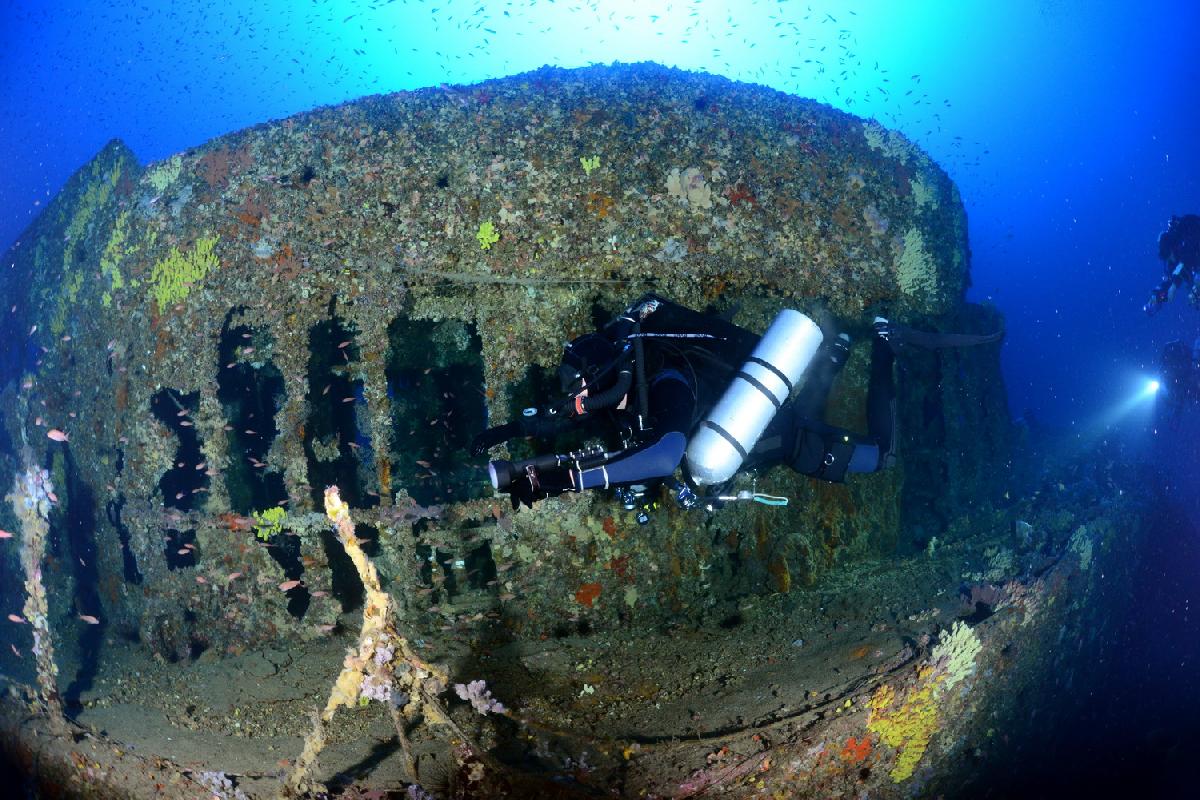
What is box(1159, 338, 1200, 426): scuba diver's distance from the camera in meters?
10.8

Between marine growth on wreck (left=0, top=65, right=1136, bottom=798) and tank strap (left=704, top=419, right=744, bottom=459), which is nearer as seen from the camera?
tank strap (left=704, top=419, right=744, bottom=459)

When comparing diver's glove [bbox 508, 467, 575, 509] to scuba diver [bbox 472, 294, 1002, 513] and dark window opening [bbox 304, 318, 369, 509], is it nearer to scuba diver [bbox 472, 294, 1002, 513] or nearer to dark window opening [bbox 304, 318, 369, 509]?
scuba diver [bbox 472, 294, 1002, 513]

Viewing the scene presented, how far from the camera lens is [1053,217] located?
97.6 meters

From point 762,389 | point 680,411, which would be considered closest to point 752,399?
point 762,389

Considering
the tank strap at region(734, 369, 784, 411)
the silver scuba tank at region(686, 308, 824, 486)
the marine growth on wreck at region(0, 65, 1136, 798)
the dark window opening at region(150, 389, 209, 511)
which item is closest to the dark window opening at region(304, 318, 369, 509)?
the marine growth on wreck at region(0, 65, 1136, 798)

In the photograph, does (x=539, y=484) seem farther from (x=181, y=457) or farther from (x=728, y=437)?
(x=181, y=457)

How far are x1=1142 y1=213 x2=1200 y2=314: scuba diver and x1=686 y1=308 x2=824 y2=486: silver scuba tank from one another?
375 inches

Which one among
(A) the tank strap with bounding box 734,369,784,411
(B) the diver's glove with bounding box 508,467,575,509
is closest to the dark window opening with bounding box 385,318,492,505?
(B) the diver's glove with bounding box 508,467,575,509

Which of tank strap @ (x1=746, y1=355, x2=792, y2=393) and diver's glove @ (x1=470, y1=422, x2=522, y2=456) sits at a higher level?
tank strap @ (x1=746, y1=355, x2=792, y2=393)

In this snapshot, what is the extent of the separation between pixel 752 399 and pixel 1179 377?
1298 cm

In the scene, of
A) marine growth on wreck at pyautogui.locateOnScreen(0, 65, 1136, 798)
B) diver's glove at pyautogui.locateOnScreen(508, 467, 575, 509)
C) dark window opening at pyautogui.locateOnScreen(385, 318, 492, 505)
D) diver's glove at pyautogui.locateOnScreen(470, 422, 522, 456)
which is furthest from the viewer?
dark window opening at pyautogui.locateOnScreen(385, 318, 492, 505)

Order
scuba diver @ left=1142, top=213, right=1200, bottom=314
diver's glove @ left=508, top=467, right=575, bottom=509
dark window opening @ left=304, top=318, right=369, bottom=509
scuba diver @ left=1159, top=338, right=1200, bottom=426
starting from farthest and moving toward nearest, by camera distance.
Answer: scuba diver @ left=1159, top=338, right=1200, bottom=426, scuba diver @ left=1142, top=213, right=1200, bottom=314, dark window opening @ left=304, top=318, right=369, bottom=509, diver's glove @ left=508, top=467, right=575, bottom=509

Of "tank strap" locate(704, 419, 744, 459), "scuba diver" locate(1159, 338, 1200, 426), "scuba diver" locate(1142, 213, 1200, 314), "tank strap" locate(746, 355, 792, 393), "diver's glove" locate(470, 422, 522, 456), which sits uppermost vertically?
"scuba diver" locate(1142, 213, 1200, 314)

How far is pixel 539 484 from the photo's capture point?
319cm
